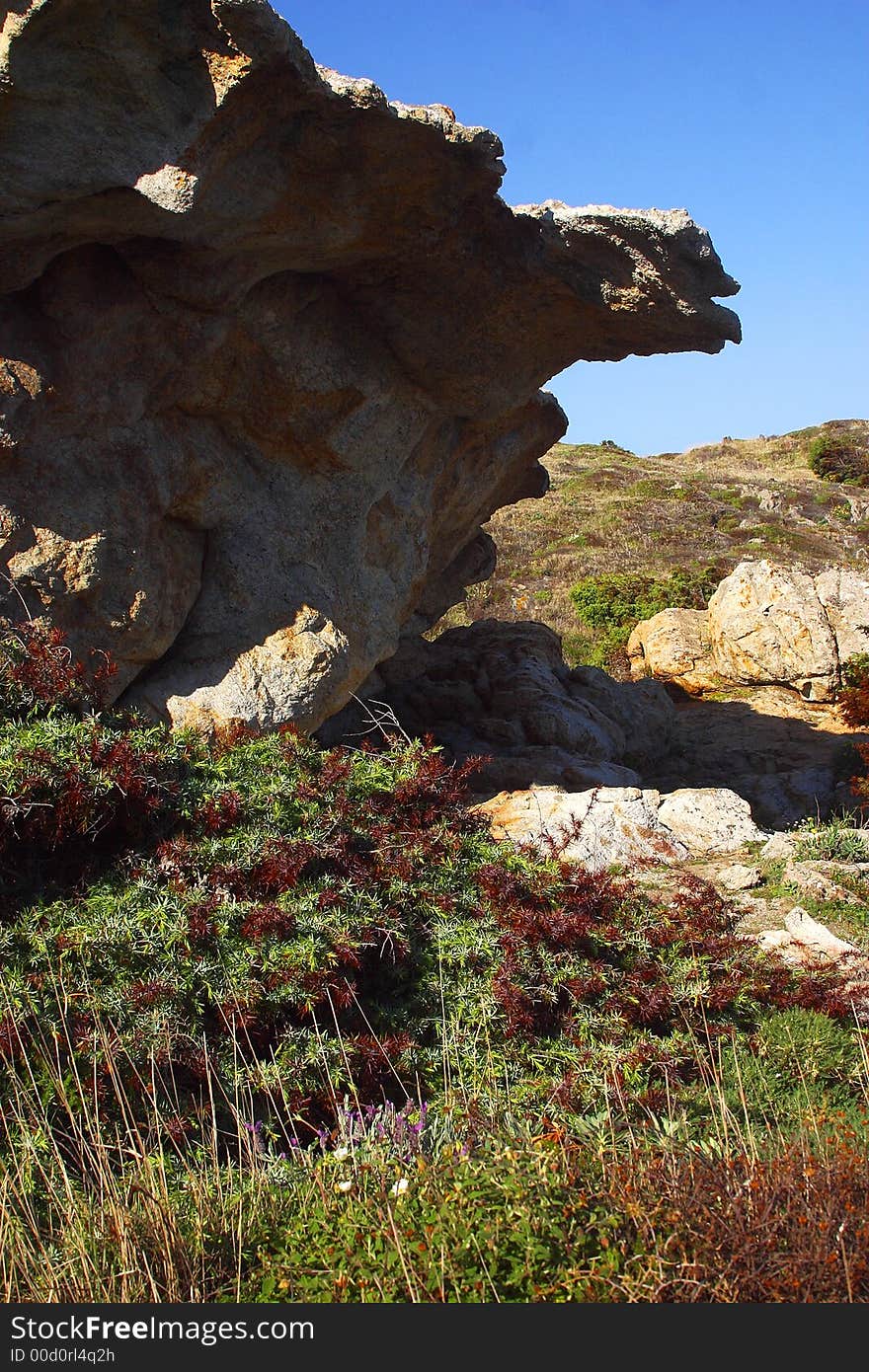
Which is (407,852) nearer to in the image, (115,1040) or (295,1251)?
(115,1040)

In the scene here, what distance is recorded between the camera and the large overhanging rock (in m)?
6.62

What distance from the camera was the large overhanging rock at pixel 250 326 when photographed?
21.7ft

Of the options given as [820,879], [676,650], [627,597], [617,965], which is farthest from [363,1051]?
[627,597]

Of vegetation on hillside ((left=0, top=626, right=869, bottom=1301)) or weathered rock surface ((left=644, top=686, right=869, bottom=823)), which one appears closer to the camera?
vegetation on hillside ((left=0, top=626, right=869, bottom=1301))

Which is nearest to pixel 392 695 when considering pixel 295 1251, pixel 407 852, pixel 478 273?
pixel 478 273

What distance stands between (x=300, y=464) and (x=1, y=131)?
3.65 metres

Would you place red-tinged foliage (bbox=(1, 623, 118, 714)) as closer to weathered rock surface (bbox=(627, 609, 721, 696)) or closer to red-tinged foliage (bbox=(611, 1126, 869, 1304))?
red-tinged foliage (bbox=(611, 1126, 869, 1304))

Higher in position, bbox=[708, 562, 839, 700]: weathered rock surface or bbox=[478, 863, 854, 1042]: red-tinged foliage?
bbox=[708, 562, 839, 700]: weathered rock surface

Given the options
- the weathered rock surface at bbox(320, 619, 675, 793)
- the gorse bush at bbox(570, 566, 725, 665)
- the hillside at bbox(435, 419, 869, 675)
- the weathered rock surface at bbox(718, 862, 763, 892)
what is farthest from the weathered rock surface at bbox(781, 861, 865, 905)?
the gorse bush at bbox(570, 566, 725, 665)

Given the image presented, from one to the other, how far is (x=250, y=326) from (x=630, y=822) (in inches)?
195

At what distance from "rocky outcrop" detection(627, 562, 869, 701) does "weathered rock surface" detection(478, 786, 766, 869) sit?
800 centimetres

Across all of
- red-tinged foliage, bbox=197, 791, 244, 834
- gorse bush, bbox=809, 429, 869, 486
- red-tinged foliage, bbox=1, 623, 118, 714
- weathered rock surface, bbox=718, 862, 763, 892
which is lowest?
weathered rock surface, bbox=718, 862, 763, 892

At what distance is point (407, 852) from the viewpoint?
21.9 ft

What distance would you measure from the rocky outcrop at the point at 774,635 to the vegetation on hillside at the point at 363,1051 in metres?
10.2
